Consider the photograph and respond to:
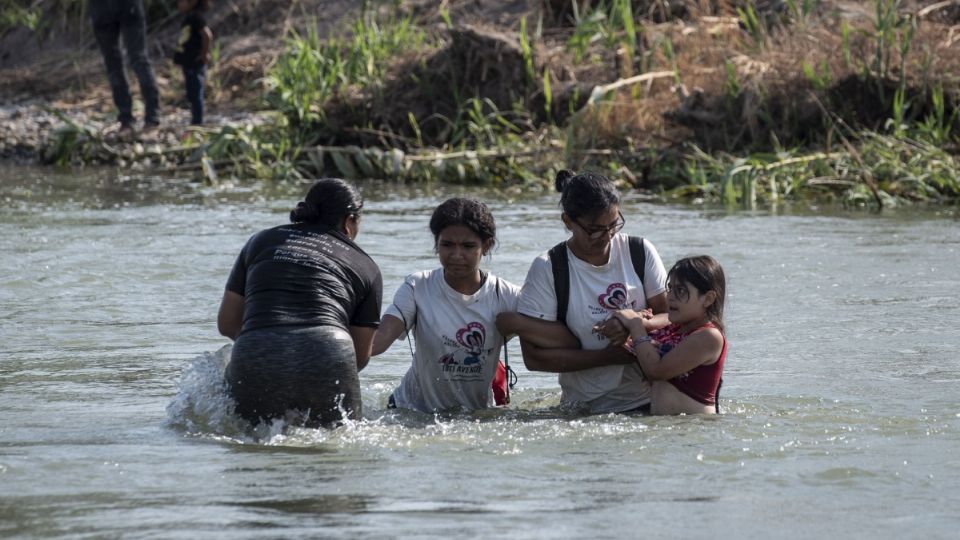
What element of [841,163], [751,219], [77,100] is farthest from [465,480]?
[77,100]

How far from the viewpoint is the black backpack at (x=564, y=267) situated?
6.00 meters

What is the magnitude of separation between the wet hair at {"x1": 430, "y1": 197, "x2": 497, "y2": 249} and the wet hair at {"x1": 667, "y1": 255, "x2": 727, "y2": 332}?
705 mm

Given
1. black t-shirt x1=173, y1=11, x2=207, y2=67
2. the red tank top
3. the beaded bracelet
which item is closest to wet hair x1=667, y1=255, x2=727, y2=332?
the red tank top

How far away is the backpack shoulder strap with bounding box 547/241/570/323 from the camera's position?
5996 mm

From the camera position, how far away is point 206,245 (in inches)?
446

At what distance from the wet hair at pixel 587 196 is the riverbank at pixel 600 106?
7.21 meters

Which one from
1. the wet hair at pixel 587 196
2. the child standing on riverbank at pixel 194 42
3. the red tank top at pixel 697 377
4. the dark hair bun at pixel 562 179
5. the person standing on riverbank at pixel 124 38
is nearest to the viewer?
the wet hair at pixel 587 196

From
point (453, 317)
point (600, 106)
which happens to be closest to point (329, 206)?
point (453, 317)

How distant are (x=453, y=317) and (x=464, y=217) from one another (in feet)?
1.44

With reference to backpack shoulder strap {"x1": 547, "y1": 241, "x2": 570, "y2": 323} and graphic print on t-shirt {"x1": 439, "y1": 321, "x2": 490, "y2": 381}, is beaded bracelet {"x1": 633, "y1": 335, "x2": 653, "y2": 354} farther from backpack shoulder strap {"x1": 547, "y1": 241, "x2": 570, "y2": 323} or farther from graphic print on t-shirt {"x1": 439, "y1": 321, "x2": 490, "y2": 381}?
graphic print on t-shirt {"x1": 439, "y1": 321, "x2": 490, "y2": 381}

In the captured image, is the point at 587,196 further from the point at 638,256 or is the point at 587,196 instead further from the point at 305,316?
the point at 305,316

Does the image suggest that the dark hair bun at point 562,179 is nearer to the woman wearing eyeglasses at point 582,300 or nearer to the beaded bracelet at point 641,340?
the woman wearing eyeglasses at point 582,300

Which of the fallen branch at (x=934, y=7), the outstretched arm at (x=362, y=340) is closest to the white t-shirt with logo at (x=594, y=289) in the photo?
the outstretched arm at (x=362, y=340)

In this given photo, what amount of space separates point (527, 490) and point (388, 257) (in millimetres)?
5774
